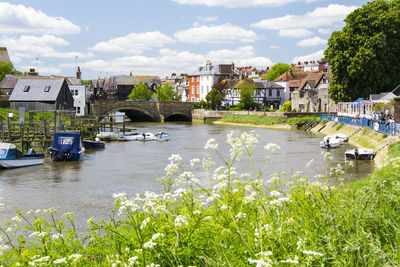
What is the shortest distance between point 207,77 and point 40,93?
5541cm

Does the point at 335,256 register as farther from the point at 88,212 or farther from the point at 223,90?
the point at 223,90

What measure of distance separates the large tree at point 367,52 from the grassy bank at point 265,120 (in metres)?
11.9

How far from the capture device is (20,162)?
2816 centimetres

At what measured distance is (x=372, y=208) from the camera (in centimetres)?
720

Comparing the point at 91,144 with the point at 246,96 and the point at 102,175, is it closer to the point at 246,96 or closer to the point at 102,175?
the point at 102,175

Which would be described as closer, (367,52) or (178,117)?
(367,52)

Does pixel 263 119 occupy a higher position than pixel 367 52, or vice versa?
pixel 367 52

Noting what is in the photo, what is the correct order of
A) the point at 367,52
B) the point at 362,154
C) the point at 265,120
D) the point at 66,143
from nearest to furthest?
the point at 362,154 → the point at 66,143 → the point at 367,52 → the point at 265,120

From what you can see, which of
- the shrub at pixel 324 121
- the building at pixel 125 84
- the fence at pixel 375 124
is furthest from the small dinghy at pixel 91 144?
the building at pixel 125 84

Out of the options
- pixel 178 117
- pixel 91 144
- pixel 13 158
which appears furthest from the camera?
pixel 178 117

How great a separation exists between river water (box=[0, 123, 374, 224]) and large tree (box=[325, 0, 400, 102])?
1430 cm

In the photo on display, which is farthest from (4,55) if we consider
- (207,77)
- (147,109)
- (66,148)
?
(66,148)

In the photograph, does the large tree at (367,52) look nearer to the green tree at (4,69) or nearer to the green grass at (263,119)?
the green grass at (263,119)

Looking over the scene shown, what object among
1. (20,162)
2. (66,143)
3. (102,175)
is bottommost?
(102,175)
